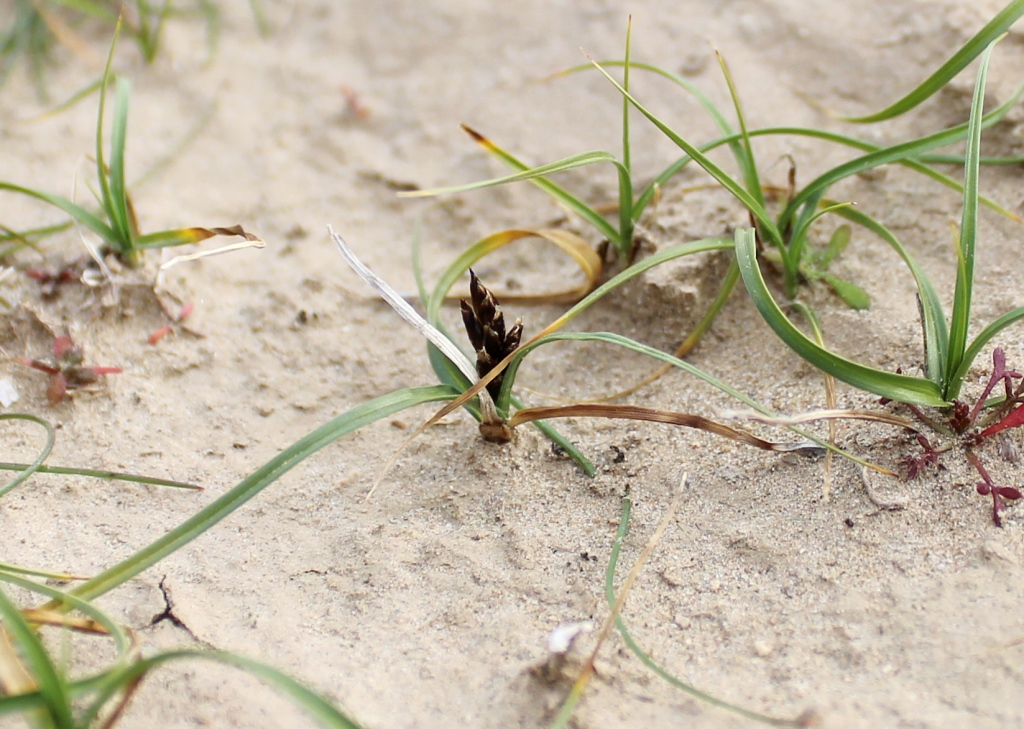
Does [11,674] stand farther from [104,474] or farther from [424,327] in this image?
[424,327]

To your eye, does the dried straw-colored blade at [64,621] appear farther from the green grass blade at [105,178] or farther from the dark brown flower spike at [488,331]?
the green grass blade at [105,178]

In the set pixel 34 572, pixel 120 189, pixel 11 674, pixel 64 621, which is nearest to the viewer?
pixel 11 674

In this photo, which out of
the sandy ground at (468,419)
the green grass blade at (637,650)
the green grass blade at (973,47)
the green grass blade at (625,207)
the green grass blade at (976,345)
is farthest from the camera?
the green grass blade at (625,207)

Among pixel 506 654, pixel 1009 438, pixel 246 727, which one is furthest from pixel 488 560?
pixel 1009 438

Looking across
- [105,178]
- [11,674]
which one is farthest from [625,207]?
[11,674]

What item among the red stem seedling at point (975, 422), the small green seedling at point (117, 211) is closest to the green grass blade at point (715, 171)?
the red stem seedling at point (975, 422)

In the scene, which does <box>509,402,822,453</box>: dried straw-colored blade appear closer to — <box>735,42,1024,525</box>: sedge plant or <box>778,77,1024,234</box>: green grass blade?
<box>735,42,1024,525</box>: sedge plant

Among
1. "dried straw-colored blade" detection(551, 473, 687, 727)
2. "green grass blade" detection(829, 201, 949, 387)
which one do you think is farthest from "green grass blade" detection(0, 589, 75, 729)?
"green grass blade" detection(829, 201, 949, 387)
